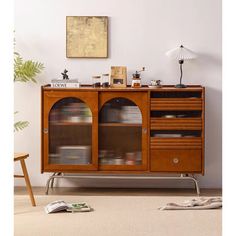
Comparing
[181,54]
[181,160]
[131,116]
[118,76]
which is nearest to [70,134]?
[131,116]

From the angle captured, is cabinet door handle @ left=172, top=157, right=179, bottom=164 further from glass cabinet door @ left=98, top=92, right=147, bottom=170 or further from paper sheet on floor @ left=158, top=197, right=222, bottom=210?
paper sheet on floor @ left=158, top=197, right=222, bottom=210

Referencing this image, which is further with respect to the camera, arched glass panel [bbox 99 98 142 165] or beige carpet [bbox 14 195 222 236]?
arched glass panel [bbox 99 98 142 165]

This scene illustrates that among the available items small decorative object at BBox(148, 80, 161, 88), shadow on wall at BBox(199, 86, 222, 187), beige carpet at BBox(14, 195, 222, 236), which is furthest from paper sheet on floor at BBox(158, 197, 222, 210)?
small decorative object at BBox(148, 80, 161, 88)

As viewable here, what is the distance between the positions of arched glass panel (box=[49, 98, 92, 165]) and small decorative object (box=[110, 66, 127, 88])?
0.36 metres

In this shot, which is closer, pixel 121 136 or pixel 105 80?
pixel 121 136

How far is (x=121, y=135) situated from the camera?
17.1 ft

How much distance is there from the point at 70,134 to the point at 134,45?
1063 mm

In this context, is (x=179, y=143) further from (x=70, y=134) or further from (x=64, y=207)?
(x=64, y=207)

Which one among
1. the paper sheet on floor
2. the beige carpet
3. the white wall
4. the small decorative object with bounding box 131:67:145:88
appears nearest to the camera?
the beige carpet

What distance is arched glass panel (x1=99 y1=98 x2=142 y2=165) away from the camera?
518cm

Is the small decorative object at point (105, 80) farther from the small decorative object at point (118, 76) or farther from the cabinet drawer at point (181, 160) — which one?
the cabinet drawer at point (181, 160)

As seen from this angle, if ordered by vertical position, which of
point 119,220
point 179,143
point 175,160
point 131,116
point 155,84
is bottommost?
point 119,220

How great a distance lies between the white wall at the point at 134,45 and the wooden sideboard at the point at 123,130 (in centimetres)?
38
